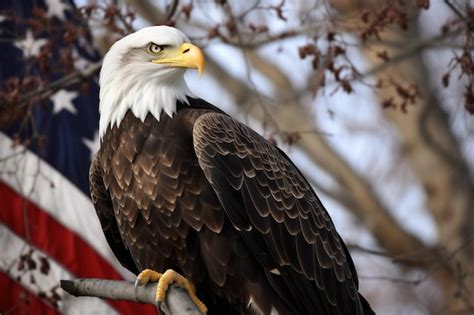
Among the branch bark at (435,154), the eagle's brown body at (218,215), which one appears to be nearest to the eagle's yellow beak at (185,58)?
the eagle's brown body at (218,215)

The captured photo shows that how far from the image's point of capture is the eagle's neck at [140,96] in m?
4.62

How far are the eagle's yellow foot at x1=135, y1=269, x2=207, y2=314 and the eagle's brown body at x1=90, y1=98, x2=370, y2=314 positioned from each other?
0.26 ft

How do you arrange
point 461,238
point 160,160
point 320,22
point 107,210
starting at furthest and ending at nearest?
point 461,238
point 320,22
point 107,210
point 160,160

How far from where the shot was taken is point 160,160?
177 inches

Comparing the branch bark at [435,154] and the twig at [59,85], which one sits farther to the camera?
the branch bark at [435,154]

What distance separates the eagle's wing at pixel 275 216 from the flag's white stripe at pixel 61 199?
1.58 metres

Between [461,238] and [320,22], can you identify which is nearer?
[320,22]

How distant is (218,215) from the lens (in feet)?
14.8

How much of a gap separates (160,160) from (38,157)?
5.49 ft

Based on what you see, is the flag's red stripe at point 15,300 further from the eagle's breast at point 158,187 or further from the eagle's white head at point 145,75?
the eagle's white head at point 145,75

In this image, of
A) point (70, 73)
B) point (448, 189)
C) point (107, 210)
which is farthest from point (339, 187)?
point (107, 210)

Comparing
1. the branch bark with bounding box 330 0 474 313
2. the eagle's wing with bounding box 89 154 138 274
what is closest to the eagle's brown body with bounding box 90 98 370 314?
the eagle's wing with bounding box 89 154 138 274

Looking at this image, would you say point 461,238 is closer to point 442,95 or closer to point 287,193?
point 442,95

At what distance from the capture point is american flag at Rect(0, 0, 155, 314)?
5859mm
